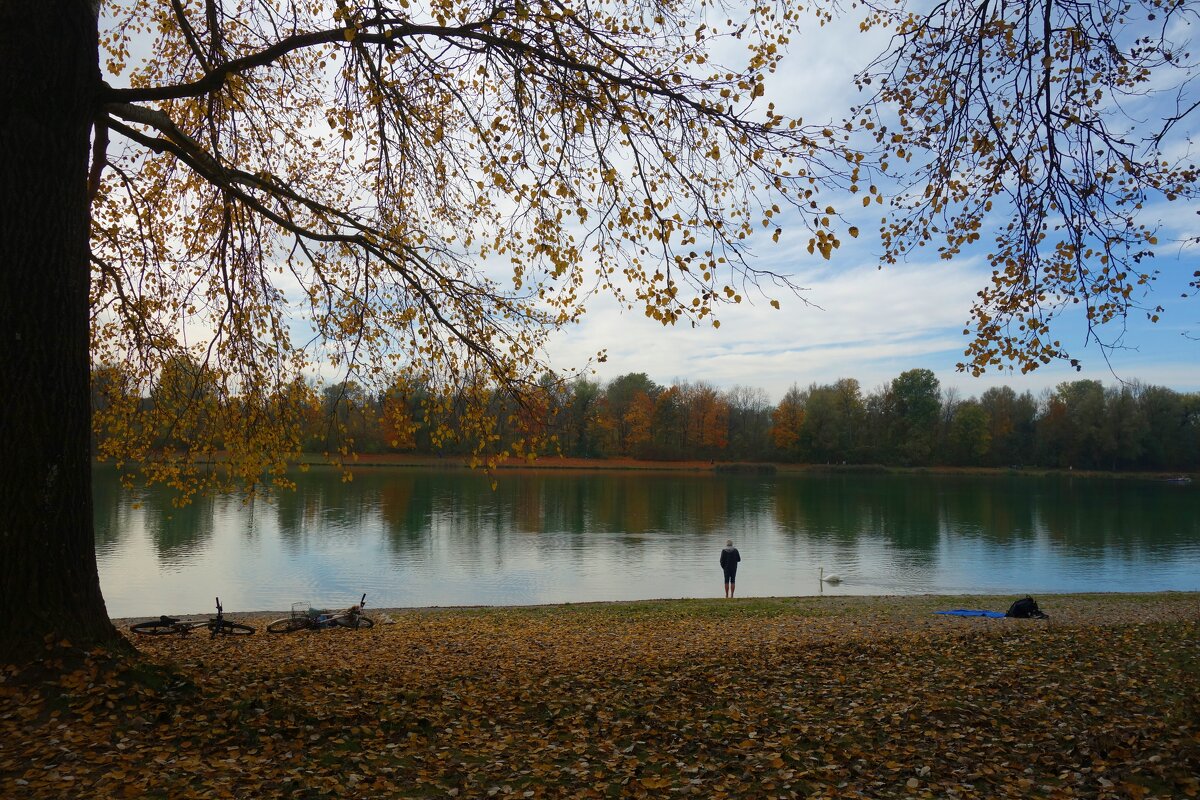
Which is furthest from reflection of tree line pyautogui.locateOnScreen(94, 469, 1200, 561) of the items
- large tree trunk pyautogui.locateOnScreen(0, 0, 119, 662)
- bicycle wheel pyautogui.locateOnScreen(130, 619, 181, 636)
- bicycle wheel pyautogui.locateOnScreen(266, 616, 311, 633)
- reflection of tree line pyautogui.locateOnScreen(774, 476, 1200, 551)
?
large tree trunk pyautogui.locateOnScreen(0, 0, 119, 662)

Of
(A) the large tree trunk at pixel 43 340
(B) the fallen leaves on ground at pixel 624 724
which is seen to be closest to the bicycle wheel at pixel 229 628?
(B) the fallen leaves on ground at pixel 624 724

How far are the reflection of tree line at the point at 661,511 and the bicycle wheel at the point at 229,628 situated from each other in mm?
10164

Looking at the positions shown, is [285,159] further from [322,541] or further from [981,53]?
[322,541]

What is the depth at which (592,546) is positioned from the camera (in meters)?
27.3

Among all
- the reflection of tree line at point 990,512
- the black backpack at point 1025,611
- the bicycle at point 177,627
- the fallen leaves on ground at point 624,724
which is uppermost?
the fallen leaves on ground at point 624,724

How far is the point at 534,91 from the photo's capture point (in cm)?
677

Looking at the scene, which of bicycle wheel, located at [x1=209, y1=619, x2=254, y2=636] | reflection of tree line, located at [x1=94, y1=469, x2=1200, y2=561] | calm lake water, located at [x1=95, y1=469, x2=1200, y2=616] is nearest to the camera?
bicycle wheel, located at [x1=209, y1=619, x2=254, y2=636]

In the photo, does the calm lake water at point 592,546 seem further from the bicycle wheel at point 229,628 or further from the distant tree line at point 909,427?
the distant tree line at point 909,427

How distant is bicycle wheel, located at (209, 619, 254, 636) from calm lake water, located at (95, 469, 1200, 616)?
5.56 feet

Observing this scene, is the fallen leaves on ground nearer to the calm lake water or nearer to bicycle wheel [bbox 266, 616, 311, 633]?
bicycle wheel [bbox 266, 616, 311, 633]

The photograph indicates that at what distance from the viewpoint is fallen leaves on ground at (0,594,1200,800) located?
4199 millimetres

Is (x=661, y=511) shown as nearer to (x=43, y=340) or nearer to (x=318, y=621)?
(x=318, y=621)

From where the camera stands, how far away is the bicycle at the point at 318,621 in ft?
Result: 35.7

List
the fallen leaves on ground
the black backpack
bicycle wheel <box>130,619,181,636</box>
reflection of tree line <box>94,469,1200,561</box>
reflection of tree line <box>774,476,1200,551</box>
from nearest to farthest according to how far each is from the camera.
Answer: the fallen leaves on ground, bicycle wheel <box>130,619,181,636</box>, the black backpack, reflection of tree line <box>94,469,1200,561</box>, reflection of tree line <box>774,476,1200,551</box>
